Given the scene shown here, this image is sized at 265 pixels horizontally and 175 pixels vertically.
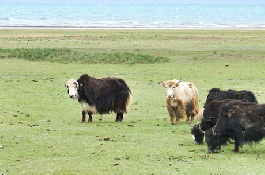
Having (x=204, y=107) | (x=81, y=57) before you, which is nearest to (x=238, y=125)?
(x=204, y=107)

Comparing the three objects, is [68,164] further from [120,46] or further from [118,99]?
[120,46]

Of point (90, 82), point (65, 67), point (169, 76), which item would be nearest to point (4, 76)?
point (65, 67)

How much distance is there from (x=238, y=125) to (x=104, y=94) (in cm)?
549

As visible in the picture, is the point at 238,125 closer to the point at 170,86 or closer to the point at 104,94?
the point at 170,86

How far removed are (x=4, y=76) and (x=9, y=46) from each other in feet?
39.0

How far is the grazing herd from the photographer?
35.7 feet

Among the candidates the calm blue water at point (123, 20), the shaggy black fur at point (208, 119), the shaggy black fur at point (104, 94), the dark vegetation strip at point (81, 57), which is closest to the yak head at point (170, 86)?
the shaggy black fur at point (104, 94)

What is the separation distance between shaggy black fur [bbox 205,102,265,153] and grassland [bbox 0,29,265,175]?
30 cm

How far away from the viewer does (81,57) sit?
1168 inches

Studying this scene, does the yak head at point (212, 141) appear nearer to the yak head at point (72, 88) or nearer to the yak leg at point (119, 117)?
the yak leg at point (119, 117)

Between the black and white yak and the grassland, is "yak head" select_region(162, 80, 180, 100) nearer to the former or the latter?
the grassland

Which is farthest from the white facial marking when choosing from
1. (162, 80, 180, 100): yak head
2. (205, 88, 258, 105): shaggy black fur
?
(205, 88, 258, 105): shaggy black fur

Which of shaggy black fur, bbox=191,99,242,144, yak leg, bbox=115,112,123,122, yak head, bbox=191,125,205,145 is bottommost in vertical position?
yak leg, bbox=115,112,123,122

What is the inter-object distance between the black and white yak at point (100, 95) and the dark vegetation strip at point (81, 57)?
1325cm
